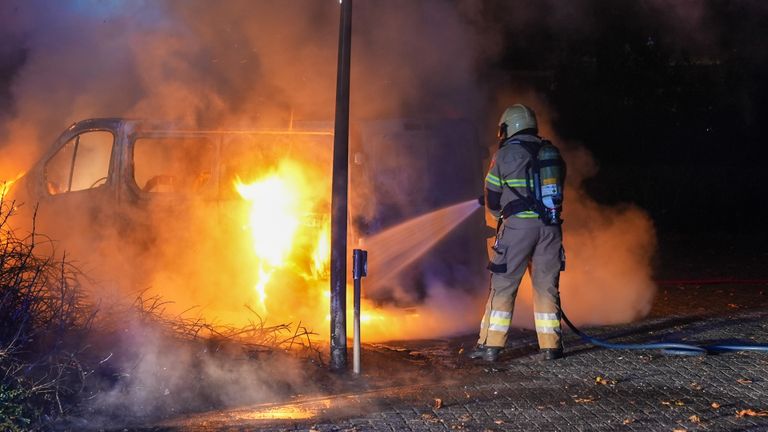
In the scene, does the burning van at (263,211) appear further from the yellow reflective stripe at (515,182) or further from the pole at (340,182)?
the pole at (340,182)

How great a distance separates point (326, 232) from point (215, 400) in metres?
2.64

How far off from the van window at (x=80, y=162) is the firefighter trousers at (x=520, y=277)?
419 centimetres

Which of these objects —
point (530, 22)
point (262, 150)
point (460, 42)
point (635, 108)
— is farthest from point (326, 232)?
point (635, 108)

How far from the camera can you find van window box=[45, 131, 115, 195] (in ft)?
25.5

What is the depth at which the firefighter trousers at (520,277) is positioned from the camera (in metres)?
5.70

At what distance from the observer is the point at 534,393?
4996 mm

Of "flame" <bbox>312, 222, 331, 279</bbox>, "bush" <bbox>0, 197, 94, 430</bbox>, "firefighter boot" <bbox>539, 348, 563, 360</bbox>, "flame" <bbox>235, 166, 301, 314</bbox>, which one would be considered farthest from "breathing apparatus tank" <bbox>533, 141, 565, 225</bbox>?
"bush" <bbox>0, 197, 94, 430</bbox>

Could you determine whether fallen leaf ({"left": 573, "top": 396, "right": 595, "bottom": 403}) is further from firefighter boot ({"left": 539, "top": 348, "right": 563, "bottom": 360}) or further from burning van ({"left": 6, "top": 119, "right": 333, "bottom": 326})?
burning van ({"left": 6, "top": 119, "right": 333, "bottom": 326})

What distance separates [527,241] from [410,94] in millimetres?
3062

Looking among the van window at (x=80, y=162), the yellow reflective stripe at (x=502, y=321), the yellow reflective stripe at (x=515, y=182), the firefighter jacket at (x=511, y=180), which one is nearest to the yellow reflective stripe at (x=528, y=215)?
the firefighter jacket at (x=511, y=180)

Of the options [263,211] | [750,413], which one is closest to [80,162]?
[263,211]

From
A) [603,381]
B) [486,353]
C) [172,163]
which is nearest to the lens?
[603,381]

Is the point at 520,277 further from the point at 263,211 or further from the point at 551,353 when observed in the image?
the point at 263,211

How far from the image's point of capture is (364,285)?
287 inches
